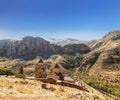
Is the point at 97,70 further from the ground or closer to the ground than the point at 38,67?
closer to the ground

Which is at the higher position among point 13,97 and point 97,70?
point 13,97

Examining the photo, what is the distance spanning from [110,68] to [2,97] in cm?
18471

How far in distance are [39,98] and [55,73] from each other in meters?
40.7

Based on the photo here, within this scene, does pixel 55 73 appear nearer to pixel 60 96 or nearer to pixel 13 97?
pixel 60 96

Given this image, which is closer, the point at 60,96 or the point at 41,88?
the point at 60,96

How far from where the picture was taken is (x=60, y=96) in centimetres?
2558

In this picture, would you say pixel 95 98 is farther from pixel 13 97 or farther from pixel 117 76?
pixel 117 76

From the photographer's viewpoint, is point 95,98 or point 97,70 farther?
point 97,70

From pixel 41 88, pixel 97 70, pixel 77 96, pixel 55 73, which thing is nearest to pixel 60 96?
pixel 77 96

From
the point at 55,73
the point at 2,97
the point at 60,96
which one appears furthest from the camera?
the point at 55,73

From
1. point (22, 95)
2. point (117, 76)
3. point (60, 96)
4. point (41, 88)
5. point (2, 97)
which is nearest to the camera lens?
point (2, 97)

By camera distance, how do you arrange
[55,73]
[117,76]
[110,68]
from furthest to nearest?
[110,68]
[117,76]
[55,73]

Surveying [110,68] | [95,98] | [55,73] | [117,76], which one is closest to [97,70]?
[110,68]

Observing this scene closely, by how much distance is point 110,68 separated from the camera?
652ft
